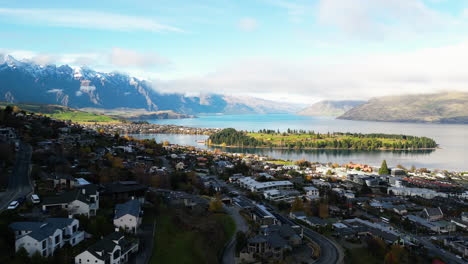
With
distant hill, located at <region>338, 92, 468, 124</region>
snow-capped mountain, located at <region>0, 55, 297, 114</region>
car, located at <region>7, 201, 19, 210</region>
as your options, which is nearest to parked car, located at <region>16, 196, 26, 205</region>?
car, located at <region>7, 201, 19, 210</region>

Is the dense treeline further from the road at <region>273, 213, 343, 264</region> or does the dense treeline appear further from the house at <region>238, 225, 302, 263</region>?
the house at <region>238, 225, 302, 263</region>

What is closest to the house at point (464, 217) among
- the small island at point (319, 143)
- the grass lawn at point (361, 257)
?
the grass lawn at point (361, 257)

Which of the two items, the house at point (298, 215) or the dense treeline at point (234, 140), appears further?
the dense treeline at point (234, 140)

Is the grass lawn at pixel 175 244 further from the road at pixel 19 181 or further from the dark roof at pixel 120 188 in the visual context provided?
the road at pixel 19 181

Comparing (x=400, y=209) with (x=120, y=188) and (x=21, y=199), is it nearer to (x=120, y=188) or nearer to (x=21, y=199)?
(x=120, y=188)

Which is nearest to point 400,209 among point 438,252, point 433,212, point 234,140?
point 433,212

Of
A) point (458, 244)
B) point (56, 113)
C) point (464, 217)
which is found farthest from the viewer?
point (56, 113)
